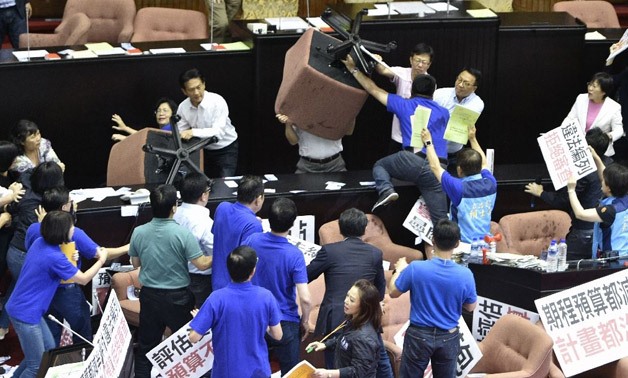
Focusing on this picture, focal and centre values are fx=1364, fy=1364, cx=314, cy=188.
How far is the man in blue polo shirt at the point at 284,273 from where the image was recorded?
759 cm

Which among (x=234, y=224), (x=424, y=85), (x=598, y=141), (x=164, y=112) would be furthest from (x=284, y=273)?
(x=598, y=141)

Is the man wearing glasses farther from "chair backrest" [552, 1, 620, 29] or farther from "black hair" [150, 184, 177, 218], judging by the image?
"chair backrest" [552, 1, 620, 29]

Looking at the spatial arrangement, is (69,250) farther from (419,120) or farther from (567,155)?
(567,155)

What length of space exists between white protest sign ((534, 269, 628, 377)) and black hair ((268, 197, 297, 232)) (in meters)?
1.67

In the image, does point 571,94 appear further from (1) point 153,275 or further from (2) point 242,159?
(1) point 153,275

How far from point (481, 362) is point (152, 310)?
1.94m

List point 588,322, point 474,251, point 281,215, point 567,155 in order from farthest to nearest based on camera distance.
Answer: point 567,155 < point 474,251 < point 588,322 < point 281,215

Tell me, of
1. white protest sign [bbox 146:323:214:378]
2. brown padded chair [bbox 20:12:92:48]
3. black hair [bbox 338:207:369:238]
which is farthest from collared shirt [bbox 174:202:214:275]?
brown padded chair [bbox 20:12:92:48]

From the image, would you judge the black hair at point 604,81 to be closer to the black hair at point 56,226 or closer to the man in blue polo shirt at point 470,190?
the man in blue polo shirt at point 470,190

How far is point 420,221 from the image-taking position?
938 centimetres

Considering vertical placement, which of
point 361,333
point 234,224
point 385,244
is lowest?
point 385,244

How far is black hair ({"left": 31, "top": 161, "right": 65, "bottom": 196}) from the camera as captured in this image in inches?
329

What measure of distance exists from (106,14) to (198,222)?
411cm

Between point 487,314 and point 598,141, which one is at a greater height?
point 598,141
